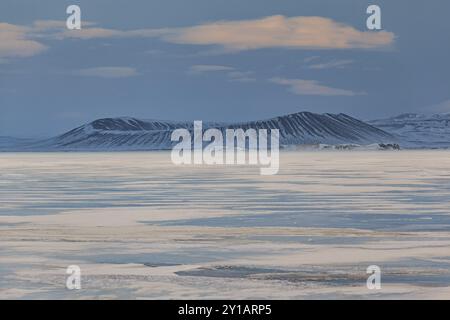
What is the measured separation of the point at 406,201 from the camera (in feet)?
60.5

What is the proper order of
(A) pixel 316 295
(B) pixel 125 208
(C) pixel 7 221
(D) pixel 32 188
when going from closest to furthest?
(A) pixel 316 295
(C) pixel 7 221
(B) pixel 125 208
(D) pixel 32 188

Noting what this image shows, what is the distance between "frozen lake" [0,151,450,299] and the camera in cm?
848

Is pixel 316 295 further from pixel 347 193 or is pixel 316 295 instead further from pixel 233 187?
pixel 233 187

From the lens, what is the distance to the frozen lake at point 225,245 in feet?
27.8

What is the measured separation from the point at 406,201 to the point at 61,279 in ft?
35.9

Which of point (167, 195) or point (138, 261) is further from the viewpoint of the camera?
point (167, 195)

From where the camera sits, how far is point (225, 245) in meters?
11.4
